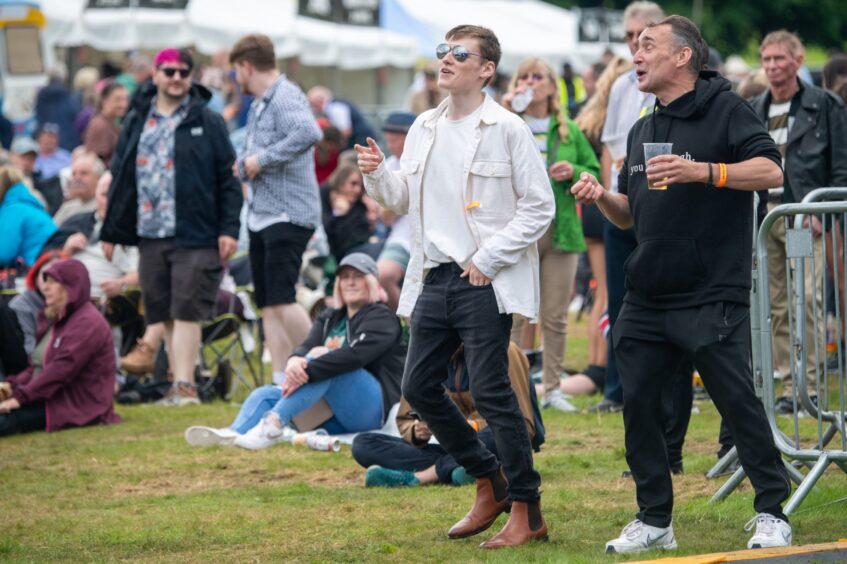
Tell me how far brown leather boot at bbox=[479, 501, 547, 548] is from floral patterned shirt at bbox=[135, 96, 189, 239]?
5379 mm

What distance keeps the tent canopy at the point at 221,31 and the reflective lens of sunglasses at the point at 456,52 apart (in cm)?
1701

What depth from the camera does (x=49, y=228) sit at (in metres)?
12.5

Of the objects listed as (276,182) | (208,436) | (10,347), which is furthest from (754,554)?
(10,347)

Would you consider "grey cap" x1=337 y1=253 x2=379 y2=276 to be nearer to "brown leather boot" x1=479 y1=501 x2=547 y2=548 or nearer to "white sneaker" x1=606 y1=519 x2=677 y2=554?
"brown leather boot" x1=479 y1=501 x2=547 y2=548

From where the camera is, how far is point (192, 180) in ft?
35.0

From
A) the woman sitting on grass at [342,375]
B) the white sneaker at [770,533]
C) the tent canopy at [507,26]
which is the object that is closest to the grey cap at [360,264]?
the woman sitting on grass at [342,375]

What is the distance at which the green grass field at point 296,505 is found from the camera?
6113mm

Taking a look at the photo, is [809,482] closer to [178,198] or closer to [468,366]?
[468,366]

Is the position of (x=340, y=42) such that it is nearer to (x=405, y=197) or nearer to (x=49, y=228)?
(x=49, y=228)

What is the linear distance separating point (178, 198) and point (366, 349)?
2388 millimetres

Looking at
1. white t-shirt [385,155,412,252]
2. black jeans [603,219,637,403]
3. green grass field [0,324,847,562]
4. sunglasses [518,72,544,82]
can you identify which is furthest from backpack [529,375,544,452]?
white t-shirt [385,155,412,252]

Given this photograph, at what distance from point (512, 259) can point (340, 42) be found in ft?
63.6

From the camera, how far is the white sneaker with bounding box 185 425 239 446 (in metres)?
9.20

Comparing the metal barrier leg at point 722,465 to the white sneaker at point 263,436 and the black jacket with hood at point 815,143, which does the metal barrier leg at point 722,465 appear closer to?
the black jacket with hood at point 815,143
